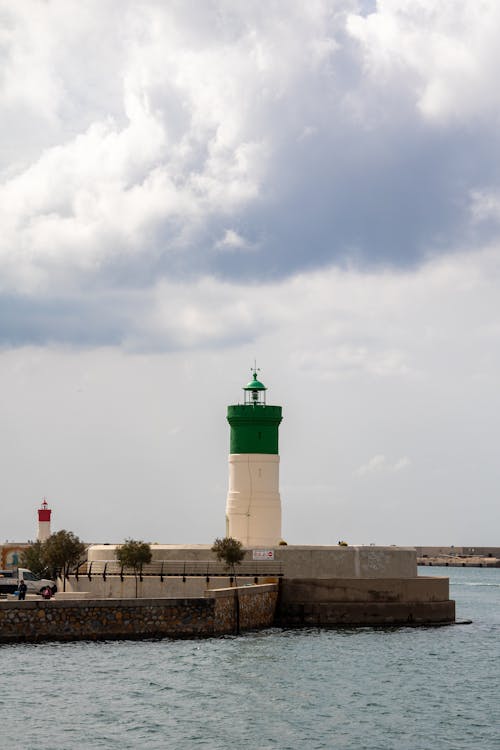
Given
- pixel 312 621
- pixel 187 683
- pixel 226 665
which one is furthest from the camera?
pixel 312 621

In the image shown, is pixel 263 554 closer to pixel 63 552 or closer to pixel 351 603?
pixel 351 603

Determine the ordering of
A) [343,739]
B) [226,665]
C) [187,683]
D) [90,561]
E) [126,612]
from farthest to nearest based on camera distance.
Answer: [90,561] → [126,612] → [226,665] → [187,683] → [343,739]

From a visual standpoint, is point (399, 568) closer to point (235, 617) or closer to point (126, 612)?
point (235, 617)

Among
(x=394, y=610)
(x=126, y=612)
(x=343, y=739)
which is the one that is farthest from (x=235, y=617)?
(x=343, y=739)

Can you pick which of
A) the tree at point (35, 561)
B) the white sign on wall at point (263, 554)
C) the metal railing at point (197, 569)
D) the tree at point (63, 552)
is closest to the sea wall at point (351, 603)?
the metal railing at point (197, 569)

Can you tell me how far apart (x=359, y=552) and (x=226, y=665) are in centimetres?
1483

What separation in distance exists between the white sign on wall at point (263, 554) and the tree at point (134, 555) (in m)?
5.04

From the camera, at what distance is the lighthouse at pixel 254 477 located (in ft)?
187

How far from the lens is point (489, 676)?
4003 centimetres

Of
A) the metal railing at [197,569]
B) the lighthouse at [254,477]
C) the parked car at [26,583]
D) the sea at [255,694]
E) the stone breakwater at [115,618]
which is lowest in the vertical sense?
the sea at [255,694]

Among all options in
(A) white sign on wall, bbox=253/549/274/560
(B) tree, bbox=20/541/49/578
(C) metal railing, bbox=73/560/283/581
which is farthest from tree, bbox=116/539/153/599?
(B) tree, bbox=20/541/49/578

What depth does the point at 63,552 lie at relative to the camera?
2068 inches

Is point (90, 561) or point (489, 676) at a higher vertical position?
point (90, 561)

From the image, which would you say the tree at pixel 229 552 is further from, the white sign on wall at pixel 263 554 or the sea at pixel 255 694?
the sea at pixel 255 694
